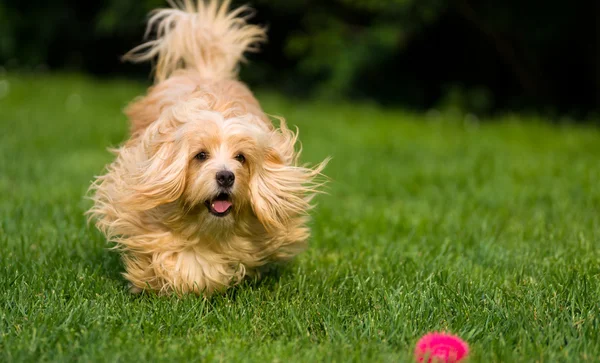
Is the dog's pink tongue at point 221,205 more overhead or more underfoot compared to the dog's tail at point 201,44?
more underfoot

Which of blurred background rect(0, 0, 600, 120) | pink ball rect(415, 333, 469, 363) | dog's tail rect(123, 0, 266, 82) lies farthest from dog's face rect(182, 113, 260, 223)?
blurred background rect(0, 0, 600, 120)

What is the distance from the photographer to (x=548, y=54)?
575 inches

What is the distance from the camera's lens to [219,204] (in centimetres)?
365

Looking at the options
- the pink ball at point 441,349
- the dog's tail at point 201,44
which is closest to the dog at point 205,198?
the dog's tail at point 201,44

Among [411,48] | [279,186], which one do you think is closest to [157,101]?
[279,186]

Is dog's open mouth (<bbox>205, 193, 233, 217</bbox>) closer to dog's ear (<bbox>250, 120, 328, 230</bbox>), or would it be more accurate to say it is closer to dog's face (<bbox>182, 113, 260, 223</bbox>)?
dog's face (<bbox>182, 113, 260, 223</bbox>)

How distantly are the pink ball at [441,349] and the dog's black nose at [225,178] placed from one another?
1099 millimetres

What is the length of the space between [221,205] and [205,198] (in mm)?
93

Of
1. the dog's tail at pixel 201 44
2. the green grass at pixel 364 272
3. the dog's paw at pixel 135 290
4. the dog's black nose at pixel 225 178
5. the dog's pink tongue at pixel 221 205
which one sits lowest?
the dog's paw at pixel 135 290

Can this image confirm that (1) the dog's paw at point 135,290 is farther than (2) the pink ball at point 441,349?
Yes

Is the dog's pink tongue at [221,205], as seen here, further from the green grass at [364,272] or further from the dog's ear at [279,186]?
the green grass at [364,272]

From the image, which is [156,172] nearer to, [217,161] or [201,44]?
[217,161]

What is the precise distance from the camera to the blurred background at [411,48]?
1301 cm

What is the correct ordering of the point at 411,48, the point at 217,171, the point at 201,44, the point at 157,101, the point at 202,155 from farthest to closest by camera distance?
1. the point at 411,48
2. the point at 201,44
3. the point at 157,101
4. the point at 202,155
5. the point at 217,171
